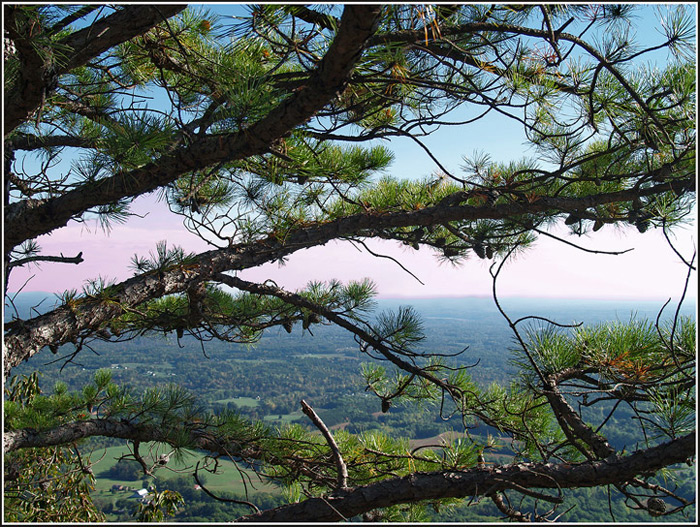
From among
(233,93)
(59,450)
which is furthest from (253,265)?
(59,450)

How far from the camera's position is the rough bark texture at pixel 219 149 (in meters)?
0.67

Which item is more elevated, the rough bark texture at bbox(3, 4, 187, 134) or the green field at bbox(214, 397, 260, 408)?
the rough bark texture at bbox(3, 4, 187, 134)

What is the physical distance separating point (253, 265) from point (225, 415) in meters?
0.60

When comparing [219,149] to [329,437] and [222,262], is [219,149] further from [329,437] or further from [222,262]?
[329,437]

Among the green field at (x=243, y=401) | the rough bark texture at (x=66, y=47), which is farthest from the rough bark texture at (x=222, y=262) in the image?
the green field at (x=243, y=401)

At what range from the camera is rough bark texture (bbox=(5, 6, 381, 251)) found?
26.4 inches

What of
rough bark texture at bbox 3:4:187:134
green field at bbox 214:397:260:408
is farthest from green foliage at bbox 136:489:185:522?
green field at bbox 214:397:260:408

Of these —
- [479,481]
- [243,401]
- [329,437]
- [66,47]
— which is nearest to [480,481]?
[479,481]

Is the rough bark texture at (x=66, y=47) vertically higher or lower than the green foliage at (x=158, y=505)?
higher

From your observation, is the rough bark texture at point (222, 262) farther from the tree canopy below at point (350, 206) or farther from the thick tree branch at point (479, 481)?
the thick tree branch at point (479, 481)

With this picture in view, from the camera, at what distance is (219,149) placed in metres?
1.02

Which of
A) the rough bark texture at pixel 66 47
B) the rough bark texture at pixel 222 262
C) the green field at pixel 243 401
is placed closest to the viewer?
the rough bark texture at pixel 66 47

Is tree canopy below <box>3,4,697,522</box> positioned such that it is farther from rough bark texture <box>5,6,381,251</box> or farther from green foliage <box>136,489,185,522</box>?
green foliage <box>136,489,185,522</box>

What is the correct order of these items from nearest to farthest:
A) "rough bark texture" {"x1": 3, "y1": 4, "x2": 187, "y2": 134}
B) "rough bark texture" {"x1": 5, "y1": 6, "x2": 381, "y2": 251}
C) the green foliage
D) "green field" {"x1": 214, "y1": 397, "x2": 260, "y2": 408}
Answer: "rough bark texture" {"x1": 5, "y1": 6, "x2": 381, "y2": 251} → "rough bark texture" {"x1": 3, "y1": 4, "x2": 187, "y2": 134} → the green foliage → "green field" {"x1": 214, "y1": 397, "x2": 260, "y2": 408}
